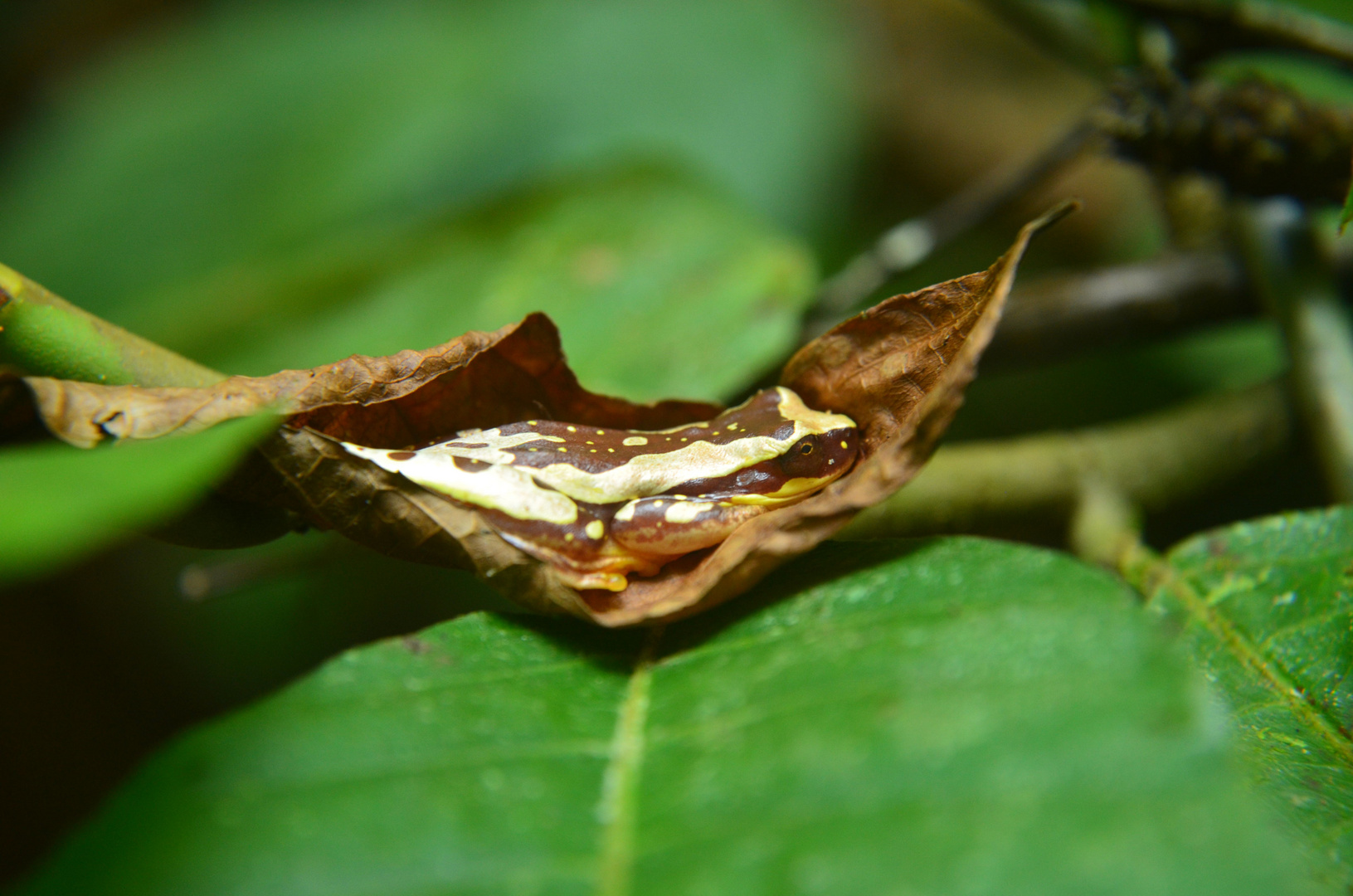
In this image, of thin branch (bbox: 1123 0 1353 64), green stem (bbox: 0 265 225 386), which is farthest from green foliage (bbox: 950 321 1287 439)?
green stem (bbox: 0 265 225 386)

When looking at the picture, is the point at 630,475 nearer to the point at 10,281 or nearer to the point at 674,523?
the point at 674,523

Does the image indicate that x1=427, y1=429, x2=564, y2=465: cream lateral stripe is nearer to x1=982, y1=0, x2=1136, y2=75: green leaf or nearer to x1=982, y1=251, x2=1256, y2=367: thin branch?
→ x1=982, y1=251, x2=1256, y2=367: thin branch

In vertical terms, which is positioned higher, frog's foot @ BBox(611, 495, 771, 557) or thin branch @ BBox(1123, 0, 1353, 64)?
thin branch @ BBox(1123, 0, 1353, 64)

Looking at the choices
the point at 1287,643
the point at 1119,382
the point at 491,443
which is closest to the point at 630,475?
the point at 491,443

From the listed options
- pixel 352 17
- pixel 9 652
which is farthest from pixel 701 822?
pixel 352 17

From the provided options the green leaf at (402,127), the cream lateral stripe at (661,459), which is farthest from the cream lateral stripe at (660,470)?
the green leaf at (402,127)

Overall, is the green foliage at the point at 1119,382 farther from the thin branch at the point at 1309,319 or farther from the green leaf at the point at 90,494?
the green leaf at the point at 90,494
